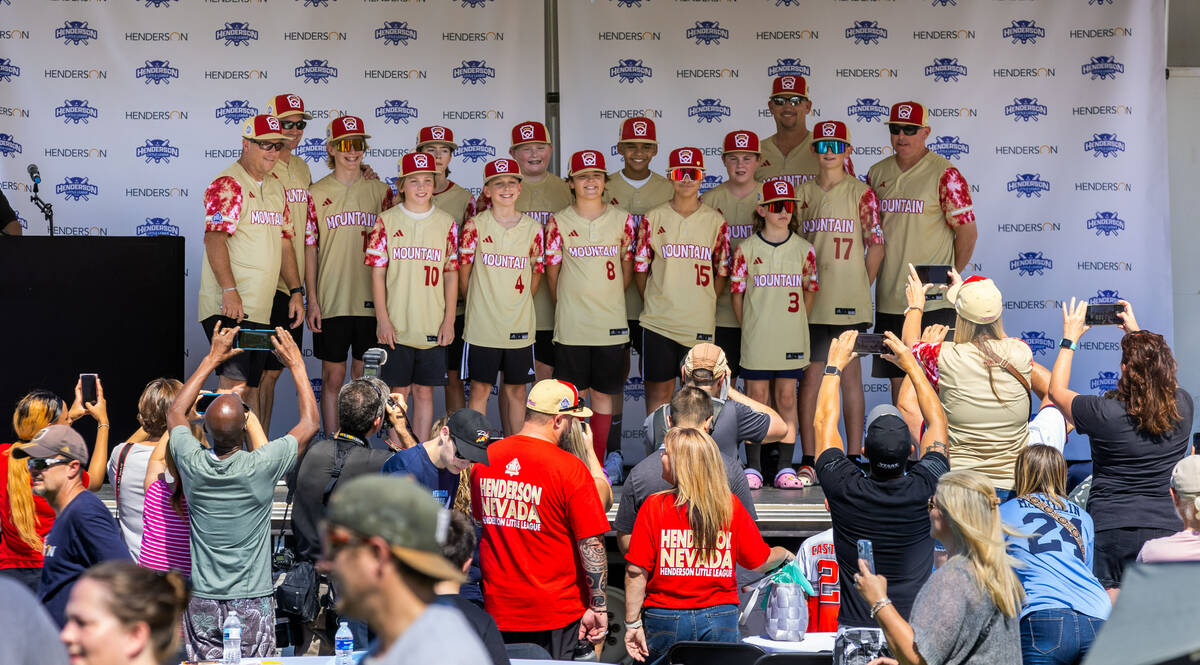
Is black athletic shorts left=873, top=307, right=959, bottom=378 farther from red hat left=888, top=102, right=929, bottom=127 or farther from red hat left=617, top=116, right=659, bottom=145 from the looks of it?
red hat left=617, top=116, right=659, bottom=145

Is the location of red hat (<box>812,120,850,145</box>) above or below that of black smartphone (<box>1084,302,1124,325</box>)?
above

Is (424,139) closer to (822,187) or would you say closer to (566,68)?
(566,68)

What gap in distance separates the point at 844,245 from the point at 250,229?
3.54m

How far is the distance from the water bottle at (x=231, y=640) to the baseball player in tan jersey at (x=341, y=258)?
3293 mm

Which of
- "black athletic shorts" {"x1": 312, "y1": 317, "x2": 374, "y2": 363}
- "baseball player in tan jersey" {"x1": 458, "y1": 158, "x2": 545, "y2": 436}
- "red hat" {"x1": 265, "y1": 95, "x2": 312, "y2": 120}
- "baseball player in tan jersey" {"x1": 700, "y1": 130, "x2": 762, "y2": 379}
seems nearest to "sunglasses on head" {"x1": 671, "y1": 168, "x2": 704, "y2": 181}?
"baseball player in tan jersey" {"x1": 700, "y1": 130, "x2": 762, "y2": 379}

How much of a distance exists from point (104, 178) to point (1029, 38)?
6.39 meters

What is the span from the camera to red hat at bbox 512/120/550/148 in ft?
25.5

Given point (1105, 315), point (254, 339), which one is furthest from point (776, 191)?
point (254, 339)

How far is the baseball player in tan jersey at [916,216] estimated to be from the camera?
7.67 meters

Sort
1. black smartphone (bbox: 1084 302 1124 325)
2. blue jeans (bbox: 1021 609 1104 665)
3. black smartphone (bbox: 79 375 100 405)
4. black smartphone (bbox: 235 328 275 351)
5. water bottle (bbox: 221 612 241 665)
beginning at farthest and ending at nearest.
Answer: black smartphone (bbox: 79 375 100 405) < black smartphone (bbox: 1084 302 1124 325) < black smartphone (bbox: 235 328 275 351) < water bottle (bbox: 221 612 241 665) < blue jeans (bbox: 1021 609 1104 665)

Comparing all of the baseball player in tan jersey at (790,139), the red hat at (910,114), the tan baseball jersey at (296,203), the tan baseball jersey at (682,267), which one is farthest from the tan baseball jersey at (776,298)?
the tan baseball jersey at (296,203)

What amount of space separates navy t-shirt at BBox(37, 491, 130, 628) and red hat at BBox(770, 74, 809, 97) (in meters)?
5.29

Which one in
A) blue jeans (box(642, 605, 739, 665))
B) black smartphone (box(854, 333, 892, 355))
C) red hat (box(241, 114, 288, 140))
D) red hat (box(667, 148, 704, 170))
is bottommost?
blue jeans (box(642, 605, 739, 665))

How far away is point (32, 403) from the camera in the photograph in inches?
204
